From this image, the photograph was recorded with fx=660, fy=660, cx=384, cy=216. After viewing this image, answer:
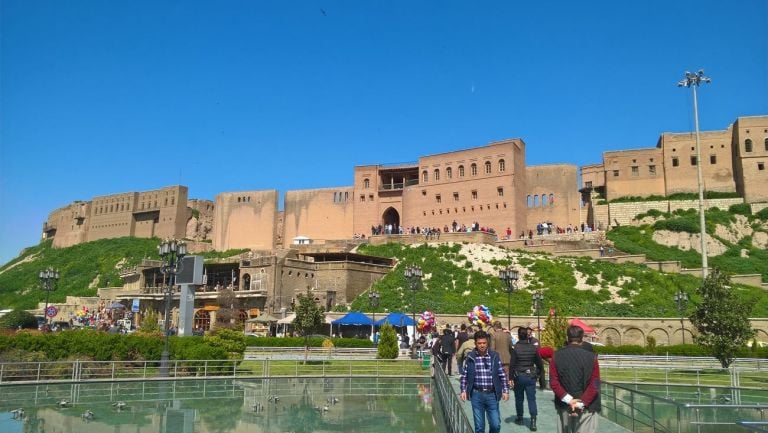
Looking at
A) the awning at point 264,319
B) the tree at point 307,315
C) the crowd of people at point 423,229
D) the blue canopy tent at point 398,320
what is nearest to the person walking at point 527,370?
the tree at point 307,315

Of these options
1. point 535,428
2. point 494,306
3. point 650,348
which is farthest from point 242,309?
point 535,428

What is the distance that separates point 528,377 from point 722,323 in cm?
1619

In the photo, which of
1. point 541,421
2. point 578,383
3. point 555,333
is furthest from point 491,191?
point 578,383

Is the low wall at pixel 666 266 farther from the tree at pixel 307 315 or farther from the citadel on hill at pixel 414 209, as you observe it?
the tree at pixel 307 315

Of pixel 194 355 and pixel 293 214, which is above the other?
pixel 293 214

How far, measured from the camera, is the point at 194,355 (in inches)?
837

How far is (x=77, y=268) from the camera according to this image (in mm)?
82000

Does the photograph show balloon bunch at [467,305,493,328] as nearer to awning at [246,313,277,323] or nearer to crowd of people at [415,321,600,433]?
crowd of people at [415,321,600,433]

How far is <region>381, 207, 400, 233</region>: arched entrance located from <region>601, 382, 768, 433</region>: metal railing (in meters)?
57.4

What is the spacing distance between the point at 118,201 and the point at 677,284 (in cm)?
7311

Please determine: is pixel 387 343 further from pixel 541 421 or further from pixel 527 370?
pixel 527 370

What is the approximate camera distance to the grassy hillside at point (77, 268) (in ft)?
242

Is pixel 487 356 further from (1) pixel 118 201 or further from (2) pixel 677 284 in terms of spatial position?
(1) pixel 118 201

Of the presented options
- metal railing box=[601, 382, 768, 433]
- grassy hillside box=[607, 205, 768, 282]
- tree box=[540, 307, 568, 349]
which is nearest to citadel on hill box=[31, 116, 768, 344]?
grassy hillside box=[607, 205, 768, 282]
